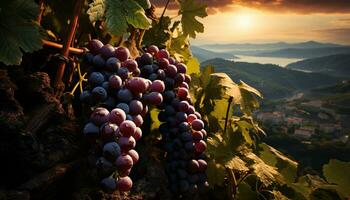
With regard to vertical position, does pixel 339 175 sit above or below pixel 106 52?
below

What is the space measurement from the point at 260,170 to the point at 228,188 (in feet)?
0.97

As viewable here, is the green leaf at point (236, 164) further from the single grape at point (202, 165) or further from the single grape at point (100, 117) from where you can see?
the single grape at point (100, 117)

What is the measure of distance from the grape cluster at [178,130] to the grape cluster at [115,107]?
235 millimetres

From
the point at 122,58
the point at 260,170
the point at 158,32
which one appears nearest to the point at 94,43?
the point at 122,58

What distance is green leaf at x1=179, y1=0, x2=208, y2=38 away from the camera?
3.21 metres

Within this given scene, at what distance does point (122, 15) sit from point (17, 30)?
0.54 metres

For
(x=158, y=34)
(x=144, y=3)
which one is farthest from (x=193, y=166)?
(x=158, y=34)

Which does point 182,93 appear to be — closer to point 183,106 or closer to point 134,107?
point 183,106

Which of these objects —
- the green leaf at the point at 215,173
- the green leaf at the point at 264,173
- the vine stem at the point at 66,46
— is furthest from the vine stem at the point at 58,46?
the green leaf at the point at 264,173

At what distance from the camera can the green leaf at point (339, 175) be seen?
2.85m

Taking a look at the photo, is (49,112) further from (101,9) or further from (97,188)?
(101,9)

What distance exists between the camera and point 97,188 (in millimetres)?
1750

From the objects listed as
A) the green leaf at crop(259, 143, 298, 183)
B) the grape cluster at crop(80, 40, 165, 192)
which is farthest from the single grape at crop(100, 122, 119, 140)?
the green leaf at crop(259, 143, 298, 183)

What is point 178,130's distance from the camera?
2287 millimetres
